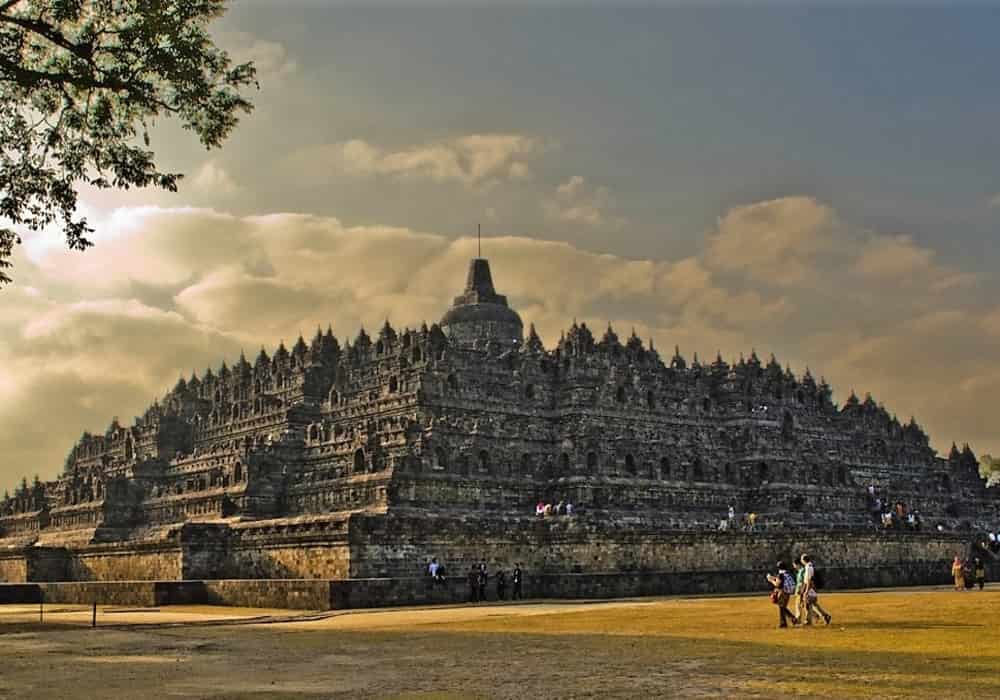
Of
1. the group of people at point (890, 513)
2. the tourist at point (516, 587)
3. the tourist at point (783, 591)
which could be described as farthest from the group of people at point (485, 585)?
the group of people at point (890, 513)

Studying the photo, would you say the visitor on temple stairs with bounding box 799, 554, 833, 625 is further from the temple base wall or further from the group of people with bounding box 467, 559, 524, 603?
the group of people with bounding box 467, 559, 524, 603

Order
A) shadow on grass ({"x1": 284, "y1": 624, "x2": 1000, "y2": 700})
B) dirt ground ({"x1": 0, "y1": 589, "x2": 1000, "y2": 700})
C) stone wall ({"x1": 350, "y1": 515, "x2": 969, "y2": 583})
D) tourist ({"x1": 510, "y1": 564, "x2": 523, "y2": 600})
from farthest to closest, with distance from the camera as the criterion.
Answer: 1. stone wall ({"x1": 350, "y1": 515, "x2": 969, "y2": 583})
2. tourist ({"x1": 510, "y1": 564, "x2": 523, "y2": 600})
3. dirt ground ({"x1": 0, "y1": 589, "x2": 1000, "y2": 700})
4. shadow on grass ({"x1": 284, "y1": 624, "x2": 1000, "y2": 700})

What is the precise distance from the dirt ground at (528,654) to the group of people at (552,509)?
86.1 ft

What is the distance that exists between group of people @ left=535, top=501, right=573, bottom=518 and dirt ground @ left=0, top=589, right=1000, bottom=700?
26.3 metres

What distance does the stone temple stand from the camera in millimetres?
53938

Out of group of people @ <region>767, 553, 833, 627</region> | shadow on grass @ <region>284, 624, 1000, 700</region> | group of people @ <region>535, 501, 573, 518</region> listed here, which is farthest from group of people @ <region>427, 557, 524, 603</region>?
shadow on grass @ <region>284, 624, 1000, 700</region>

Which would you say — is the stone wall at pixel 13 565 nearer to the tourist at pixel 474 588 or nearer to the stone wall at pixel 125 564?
the stone wall at pixel 125 564

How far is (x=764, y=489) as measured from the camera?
77000 millimetres

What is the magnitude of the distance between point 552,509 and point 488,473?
13.2 feet

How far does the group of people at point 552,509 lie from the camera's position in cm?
6438

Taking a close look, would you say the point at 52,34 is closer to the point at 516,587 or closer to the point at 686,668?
the point at 686,668

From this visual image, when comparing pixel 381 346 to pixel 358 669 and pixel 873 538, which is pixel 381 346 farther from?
pixel 358 669

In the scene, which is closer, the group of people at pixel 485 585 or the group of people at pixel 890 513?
the group of people at pixel 485 585

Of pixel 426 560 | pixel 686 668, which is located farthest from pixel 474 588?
pixel 686 668
